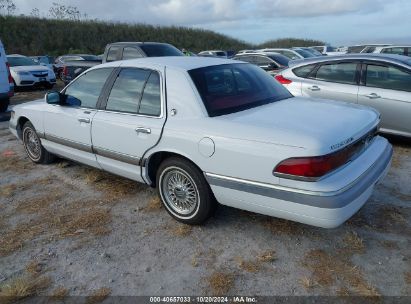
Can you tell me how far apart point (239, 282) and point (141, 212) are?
5.18 feet

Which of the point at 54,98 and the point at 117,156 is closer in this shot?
the point at 117,156

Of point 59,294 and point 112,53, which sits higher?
point 112,53

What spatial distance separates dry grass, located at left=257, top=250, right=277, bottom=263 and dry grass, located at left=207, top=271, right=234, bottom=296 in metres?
0.34

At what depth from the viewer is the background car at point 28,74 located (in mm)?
15008

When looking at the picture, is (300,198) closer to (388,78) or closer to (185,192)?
(185,192)

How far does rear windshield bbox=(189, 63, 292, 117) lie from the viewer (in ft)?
11.9

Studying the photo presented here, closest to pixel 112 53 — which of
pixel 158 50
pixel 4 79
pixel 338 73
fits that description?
pixel 158 50

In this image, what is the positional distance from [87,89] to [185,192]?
1.93 metres

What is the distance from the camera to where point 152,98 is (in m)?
3.86

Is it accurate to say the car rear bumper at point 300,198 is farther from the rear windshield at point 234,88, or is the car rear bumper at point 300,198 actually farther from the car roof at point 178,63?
the car roof at point 178,63

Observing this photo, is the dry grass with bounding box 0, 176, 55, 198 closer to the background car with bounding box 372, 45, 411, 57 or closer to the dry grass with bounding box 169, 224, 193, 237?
the dry grass with bounding box 169, 224, 193, 237

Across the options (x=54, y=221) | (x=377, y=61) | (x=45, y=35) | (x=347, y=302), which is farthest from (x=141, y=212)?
(x=45, y=35)

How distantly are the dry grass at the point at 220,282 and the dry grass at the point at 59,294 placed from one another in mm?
1084

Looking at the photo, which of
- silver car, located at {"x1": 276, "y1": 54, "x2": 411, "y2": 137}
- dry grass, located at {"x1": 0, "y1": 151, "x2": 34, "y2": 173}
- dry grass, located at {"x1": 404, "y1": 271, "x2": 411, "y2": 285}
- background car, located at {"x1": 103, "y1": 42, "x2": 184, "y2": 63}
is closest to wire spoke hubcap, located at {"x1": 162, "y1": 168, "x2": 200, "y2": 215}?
dry grass, located at {"x1": 404, "y1": 271, "x2": 411, "y2": 285}
